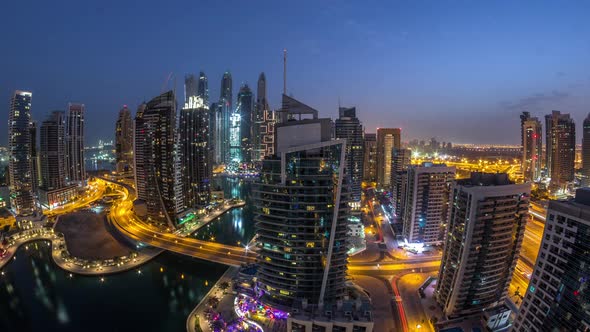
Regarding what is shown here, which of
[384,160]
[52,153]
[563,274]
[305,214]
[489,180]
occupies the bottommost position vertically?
[563,274]

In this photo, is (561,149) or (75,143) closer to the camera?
(561,149)

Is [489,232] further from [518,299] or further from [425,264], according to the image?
[425,264]

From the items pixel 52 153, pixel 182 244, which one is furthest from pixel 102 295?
pixel 52 153

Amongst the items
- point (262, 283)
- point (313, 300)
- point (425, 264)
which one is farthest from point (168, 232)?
point (425, 264)

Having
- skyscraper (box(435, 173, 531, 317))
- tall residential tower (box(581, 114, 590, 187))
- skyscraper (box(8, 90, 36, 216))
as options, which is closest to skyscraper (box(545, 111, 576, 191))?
tall residential tower (box(581, 114, 590, 187))

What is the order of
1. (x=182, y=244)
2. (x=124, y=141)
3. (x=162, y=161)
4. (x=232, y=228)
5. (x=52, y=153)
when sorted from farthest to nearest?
(x=124, y=141), (x=52, y=153), (x=232, y=228), (x=162, y=161), (x=182, y=244)

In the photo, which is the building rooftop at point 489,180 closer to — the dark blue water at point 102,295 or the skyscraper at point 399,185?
the skyscraper at point 399,185

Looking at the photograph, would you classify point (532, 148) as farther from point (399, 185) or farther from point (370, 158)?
point (399, 185)
